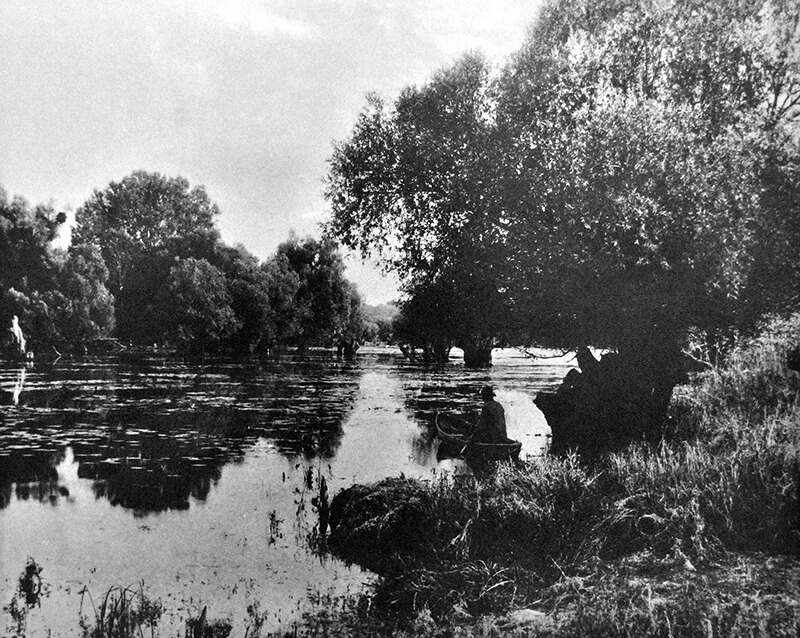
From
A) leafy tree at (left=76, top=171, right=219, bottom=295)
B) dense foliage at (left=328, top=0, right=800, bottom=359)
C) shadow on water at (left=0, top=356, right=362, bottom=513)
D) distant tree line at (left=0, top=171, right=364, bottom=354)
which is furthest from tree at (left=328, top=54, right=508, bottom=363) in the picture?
shadow on water at (left=0, top=356, right=362, bottom=513)

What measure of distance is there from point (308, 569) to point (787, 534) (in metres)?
5.23

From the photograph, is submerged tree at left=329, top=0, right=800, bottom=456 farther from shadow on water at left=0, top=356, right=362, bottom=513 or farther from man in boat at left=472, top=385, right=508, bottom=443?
shadow on water at left=0, top=356, right=362, bottom=513

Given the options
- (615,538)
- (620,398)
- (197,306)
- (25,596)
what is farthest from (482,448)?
(197,306)

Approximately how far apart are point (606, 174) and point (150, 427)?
13158 millimetres

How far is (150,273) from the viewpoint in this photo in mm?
20016

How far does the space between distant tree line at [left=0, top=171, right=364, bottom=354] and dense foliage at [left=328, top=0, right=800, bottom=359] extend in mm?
4379

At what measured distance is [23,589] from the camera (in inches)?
284

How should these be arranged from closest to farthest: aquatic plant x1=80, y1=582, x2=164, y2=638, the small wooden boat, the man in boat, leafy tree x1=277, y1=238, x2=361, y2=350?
aquatic plant x1=80, y1=582, x2=164, y2=638, the small wooden boat, the man in boat, leafy tree x1=277, y1=238, x2=361, y2=350

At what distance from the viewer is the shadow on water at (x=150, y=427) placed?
11969mm

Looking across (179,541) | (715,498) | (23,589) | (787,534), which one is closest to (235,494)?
(179,541)

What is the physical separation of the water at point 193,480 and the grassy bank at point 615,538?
0.86m

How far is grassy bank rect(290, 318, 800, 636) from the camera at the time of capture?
5938 millimetres

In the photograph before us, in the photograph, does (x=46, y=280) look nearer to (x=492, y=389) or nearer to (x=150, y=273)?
(x=150, y=273)

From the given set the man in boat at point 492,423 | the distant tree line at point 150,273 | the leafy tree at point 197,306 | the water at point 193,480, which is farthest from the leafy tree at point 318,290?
the man in boat at point 492,423
